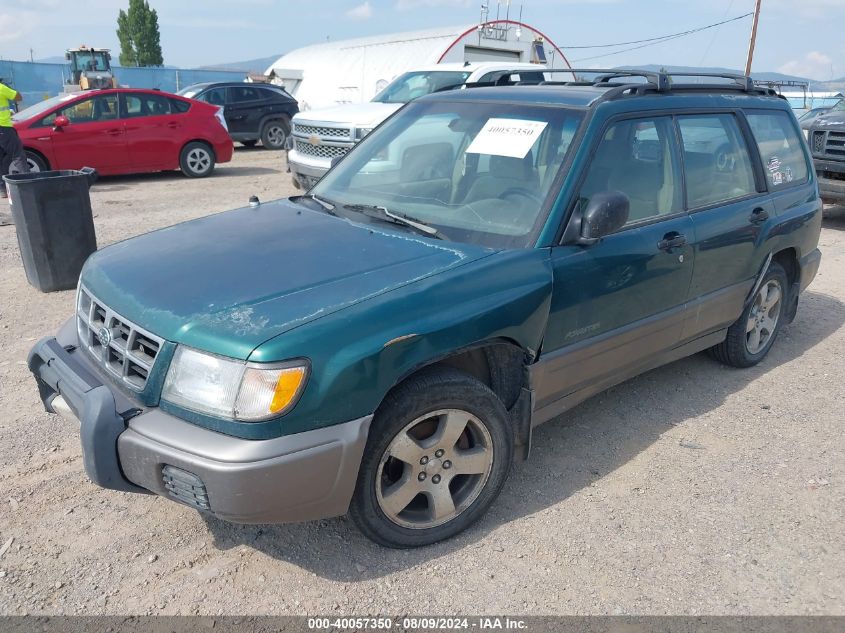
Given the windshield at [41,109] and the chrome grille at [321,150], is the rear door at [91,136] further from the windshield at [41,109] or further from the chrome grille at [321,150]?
the chrome grille at [321,150]

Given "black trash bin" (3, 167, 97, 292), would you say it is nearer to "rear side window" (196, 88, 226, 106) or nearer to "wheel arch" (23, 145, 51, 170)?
"wheel arch" (23, 145, 51, 170)

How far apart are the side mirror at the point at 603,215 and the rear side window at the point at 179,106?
1088 cm

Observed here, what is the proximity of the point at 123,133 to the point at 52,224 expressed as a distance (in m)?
6.43

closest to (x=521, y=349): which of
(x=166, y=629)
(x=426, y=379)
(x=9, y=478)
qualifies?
(x=426, y=379)

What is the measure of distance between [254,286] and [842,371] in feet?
14.1

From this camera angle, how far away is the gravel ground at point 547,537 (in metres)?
2.73

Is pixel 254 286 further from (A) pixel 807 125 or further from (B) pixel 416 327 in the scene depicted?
(A) pixel 807 125

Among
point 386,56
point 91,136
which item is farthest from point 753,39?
point 91,136

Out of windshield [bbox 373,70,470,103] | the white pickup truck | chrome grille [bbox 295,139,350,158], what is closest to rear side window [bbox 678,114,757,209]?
the white pickup truck

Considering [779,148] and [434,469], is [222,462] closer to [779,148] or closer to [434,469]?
[434,469]

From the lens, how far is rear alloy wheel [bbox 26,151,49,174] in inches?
429

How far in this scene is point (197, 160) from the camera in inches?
513

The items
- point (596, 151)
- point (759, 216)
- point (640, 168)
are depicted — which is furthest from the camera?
point (759, 216)

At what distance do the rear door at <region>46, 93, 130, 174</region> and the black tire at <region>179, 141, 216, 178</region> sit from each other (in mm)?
1093
